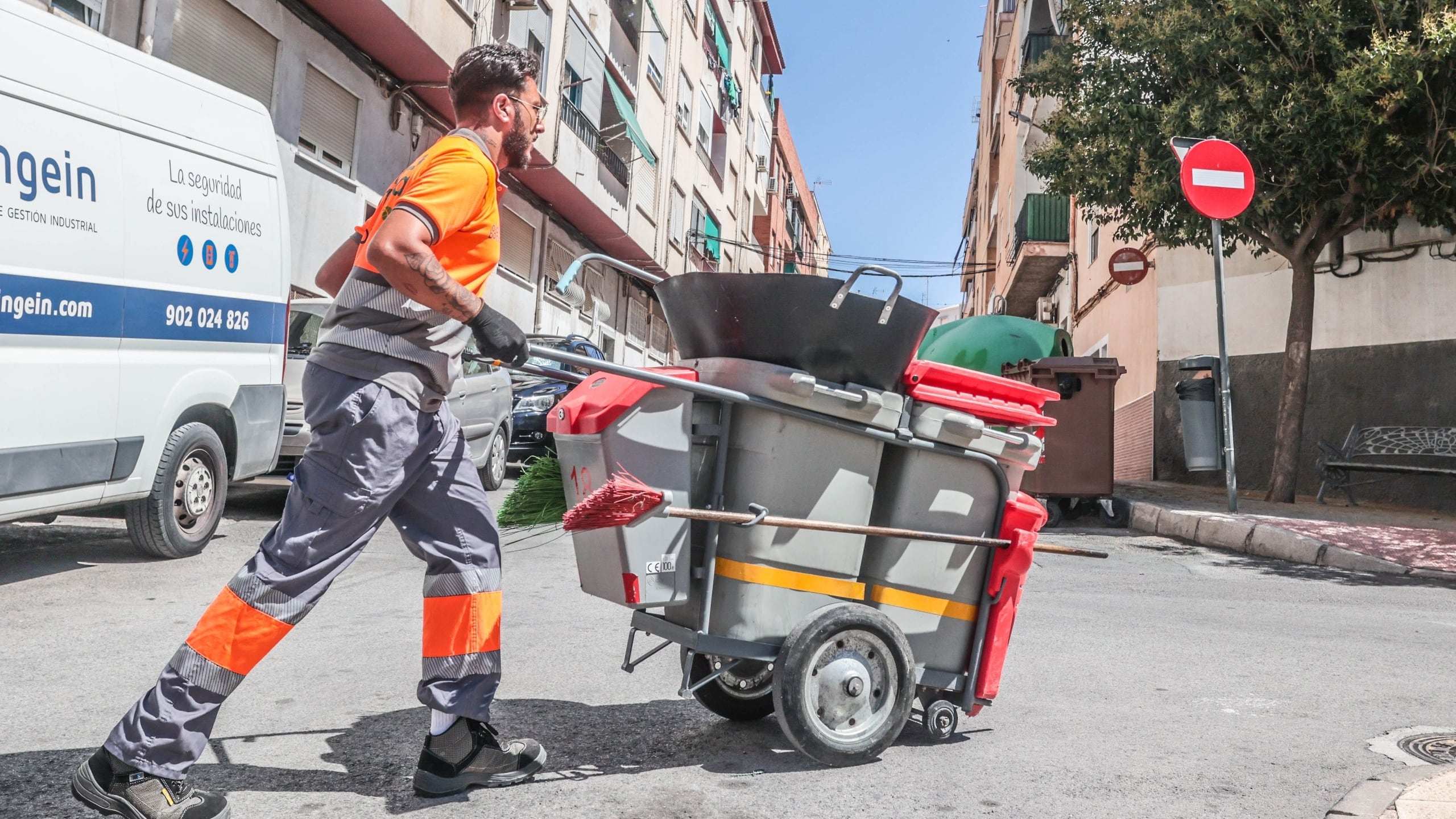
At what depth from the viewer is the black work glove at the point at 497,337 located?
2.65 meters

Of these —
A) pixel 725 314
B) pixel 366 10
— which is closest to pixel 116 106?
pixel 725 314

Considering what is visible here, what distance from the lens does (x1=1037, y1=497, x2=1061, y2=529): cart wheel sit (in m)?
10.5

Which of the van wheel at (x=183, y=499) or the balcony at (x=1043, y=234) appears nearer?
the van wheel at (x=183, y=499)

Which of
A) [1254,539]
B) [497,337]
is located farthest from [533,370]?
[1254,539]

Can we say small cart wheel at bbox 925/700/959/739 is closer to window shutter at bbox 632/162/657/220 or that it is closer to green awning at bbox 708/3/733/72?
window shutter at bbox 632/162/657/220

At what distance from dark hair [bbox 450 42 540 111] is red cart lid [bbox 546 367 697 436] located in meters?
0.78

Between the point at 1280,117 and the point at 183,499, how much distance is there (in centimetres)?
1025

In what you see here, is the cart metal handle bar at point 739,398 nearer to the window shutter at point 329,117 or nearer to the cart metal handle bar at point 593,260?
the cart metal handle bar at point 593,260

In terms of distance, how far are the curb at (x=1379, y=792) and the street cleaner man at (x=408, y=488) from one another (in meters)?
2.06

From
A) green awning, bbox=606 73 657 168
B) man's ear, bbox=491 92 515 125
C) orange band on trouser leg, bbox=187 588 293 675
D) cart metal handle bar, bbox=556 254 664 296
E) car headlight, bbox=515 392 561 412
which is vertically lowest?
orange band on trouser leg, bbox=187 588 293 675

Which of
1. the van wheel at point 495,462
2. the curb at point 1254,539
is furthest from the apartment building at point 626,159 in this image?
the curb at point 1254,539

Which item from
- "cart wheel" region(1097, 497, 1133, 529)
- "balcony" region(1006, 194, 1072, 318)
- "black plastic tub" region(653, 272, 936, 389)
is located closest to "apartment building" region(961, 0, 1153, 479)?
"balcony" region(1006, 194, 1072, 318)

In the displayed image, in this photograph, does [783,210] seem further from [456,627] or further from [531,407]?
[456,627]

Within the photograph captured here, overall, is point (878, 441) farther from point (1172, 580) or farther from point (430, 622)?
point (1172, 580)
